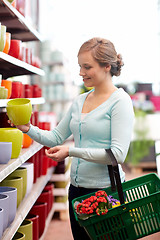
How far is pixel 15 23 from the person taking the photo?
2.77 m

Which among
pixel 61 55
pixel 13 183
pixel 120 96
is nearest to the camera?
pixel 120 96

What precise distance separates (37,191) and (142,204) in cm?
139

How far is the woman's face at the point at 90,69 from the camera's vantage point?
1930 mm

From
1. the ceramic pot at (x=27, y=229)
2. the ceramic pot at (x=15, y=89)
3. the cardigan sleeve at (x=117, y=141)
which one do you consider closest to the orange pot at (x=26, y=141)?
the ceramic pot at (x=15, y=89)

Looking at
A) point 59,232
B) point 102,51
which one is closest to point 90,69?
point 102,51

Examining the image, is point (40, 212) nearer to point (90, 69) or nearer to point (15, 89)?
point (15, 89)

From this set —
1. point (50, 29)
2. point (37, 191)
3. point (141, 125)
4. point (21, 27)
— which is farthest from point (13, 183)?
point (50, 29)

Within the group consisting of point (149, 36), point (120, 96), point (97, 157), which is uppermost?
point (149, 36)

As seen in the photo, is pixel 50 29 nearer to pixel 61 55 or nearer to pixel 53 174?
pixel 61 55

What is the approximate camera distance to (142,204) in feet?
5.28

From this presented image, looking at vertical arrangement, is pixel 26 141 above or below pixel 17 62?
below

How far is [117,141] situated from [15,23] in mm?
1425

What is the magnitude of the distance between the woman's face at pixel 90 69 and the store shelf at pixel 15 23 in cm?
63

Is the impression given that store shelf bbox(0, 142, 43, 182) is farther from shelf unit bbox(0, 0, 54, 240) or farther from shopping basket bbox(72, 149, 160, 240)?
shopping basket bbox(72, 149, 160, 240)
